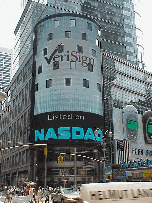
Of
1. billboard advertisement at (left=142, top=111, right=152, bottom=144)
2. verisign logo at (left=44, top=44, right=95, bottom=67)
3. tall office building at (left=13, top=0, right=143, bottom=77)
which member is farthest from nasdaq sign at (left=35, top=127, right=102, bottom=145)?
tall office building at (left=13, top=0, right=143, bottom=77)

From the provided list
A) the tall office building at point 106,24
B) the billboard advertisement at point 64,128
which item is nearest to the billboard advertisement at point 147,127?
the billboard advertisement at point 64,128

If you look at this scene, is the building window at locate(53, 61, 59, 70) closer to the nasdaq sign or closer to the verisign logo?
the verisign logo

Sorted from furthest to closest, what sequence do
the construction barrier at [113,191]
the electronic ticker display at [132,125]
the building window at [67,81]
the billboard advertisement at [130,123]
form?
the electronic ticker display at [132,125] → the billboard advertisement at [130,123] → the building window at [67,81] → the construction barrier at [113,191]

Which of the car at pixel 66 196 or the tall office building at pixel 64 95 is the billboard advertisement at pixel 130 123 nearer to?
the tall office building at pixel 64 95

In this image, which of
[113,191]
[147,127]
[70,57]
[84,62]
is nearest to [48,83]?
[70,57]

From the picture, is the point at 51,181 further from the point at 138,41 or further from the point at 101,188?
the point at 138,41

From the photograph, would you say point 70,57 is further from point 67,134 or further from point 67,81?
point 67,134

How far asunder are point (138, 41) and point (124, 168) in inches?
3096

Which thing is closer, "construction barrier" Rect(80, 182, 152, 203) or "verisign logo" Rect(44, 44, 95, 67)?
"construction barrier" Rect(80, 182, 152, 203)

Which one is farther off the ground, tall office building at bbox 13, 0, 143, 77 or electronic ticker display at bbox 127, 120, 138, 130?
tall office building at bbox 13, 0, 143, 77

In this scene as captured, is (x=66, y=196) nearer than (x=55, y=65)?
Yes

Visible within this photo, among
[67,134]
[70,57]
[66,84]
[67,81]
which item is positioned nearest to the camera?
[67,134]

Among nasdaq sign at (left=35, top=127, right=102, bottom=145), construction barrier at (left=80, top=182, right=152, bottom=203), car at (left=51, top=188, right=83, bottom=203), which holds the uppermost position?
nasdaq sign at (left=35, top=127, right=102, bottom=145)

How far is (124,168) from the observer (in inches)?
3221
